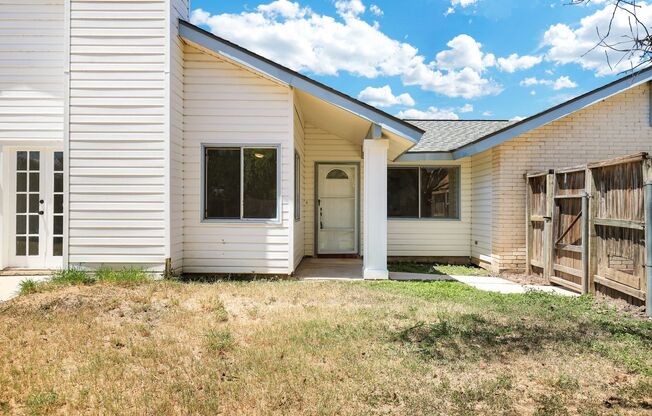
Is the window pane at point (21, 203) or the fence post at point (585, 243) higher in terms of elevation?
the window pane at point (21, 203)

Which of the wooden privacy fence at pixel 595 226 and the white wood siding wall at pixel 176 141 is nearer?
the wooden privacy fence at pixel 595 226

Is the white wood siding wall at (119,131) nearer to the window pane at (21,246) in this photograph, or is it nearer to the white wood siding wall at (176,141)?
the white wood siding wall at (176,141)

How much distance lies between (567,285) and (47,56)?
410 inches

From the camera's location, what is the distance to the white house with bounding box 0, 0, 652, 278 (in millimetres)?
7500

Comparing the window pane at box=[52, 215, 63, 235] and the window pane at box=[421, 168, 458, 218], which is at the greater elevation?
the window pane at box=[421, 168, 458, 218]

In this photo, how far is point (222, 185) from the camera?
27.0ft

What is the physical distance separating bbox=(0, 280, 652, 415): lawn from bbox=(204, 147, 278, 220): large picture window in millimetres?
2148

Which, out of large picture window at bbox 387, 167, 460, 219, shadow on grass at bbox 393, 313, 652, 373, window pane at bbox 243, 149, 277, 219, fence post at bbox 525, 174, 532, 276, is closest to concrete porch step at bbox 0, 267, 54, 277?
window pane at bbox 243, 149, 277, 219

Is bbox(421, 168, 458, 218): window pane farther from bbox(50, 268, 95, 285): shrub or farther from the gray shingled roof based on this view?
bbox(50, 268, 95, 285): shrub

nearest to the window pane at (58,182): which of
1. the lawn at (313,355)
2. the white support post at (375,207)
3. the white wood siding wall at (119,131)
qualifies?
the white wood siding wall at (119,131)

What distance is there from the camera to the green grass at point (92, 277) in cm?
681

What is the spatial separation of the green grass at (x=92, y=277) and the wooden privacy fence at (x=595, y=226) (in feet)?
24.1

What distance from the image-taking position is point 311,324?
4992 mm

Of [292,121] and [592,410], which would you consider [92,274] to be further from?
[592,410]
